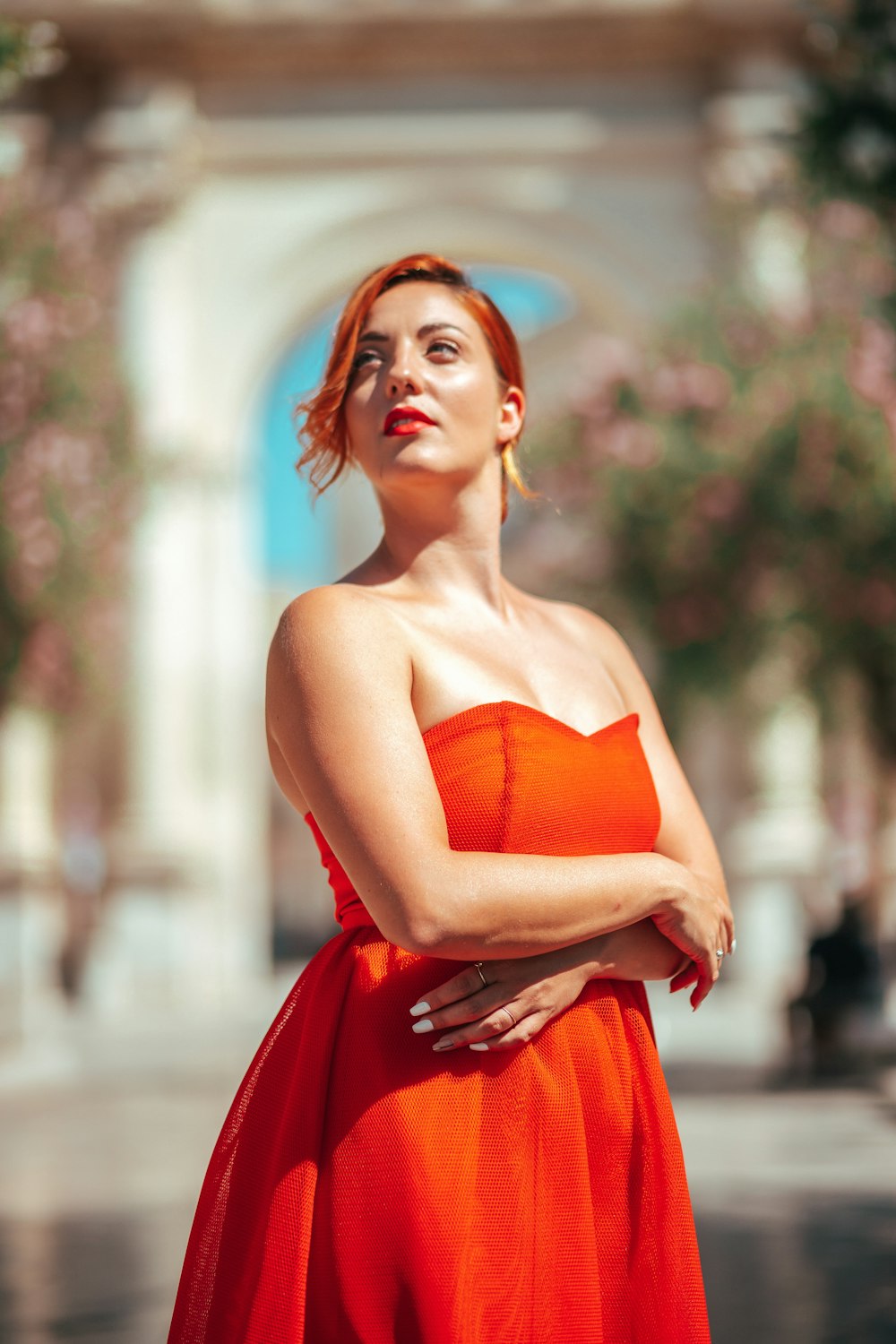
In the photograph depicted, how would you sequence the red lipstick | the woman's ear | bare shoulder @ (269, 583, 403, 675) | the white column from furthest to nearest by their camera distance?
the white column → the woman's ear → the red lipstick → bare shoulder @ (269, 583, 403, 675)

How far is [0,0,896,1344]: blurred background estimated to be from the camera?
11648 millimetres

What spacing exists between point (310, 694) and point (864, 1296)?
420 cm

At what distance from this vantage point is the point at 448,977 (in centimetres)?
198

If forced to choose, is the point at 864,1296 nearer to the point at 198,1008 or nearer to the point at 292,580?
the point at 198,1008

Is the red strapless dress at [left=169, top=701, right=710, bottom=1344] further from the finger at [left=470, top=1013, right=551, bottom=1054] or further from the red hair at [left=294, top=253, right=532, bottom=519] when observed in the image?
the red hair at [left=294, top=253, right=532, bottom=519]

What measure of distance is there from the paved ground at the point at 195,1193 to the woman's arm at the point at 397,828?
341 centimetres

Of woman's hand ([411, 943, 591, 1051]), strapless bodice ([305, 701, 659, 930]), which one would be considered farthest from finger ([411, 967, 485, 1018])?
strapless bodice ([305, 701, 659, 930])

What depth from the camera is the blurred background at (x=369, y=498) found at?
459 inches

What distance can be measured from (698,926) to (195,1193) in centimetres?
589

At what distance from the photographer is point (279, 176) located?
21.8 meters

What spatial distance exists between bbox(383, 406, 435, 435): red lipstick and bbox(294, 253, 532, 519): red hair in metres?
0.10

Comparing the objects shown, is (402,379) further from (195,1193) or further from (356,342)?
(195,1193)

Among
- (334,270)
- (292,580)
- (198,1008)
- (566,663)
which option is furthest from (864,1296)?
(292,580)

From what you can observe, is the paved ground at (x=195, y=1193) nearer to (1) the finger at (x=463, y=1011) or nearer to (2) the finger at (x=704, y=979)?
(2) the finger at (x=704, y=979)
